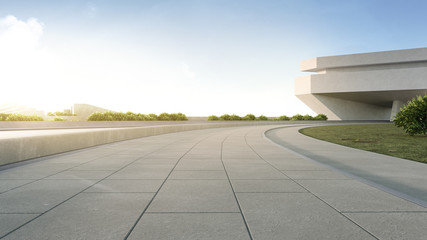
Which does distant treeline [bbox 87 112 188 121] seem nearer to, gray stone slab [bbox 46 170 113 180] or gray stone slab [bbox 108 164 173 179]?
gray stone slab [bbox 108 164 173 179]

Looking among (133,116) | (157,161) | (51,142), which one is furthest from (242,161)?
(133,116)

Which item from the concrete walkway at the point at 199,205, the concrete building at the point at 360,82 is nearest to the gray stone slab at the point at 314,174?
the concrete walkway at the point at 199,205

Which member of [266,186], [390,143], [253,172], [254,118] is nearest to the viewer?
[266,186]

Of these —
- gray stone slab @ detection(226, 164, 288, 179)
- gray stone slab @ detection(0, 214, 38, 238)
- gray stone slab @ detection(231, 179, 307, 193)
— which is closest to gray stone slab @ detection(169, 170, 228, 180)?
gray stone slab @ detection(226, 164, 288, 179)

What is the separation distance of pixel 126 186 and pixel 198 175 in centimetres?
162

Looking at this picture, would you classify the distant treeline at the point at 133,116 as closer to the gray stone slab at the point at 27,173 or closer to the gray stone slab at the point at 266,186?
the gray stone slab at the point at 27,173

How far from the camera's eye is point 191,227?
11.1 feet

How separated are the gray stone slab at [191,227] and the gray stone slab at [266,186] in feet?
4.49

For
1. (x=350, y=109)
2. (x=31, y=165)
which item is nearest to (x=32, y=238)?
(x=31, y=165)

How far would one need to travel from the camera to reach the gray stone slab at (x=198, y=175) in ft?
20.0

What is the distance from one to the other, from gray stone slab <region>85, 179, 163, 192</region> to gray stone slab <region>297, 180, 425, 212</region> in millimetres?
2856

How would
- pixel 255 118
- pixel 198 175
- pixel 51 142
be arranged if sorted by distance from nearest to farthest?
pixel 198 175 < pixel 51 142 < pixel 255 118

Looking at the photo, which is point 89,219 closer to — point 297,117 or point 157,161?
point 157,161

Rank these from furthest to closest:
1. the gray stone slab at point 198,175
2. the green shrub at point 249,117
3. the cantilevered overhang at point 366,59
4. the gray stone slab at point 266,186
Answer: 1. the cantilevered overhang at point 366,59
2. the green shrub at point 249,117
3. the gray stone slab at point 198,175
4. the gray stone slab at point 266,186
